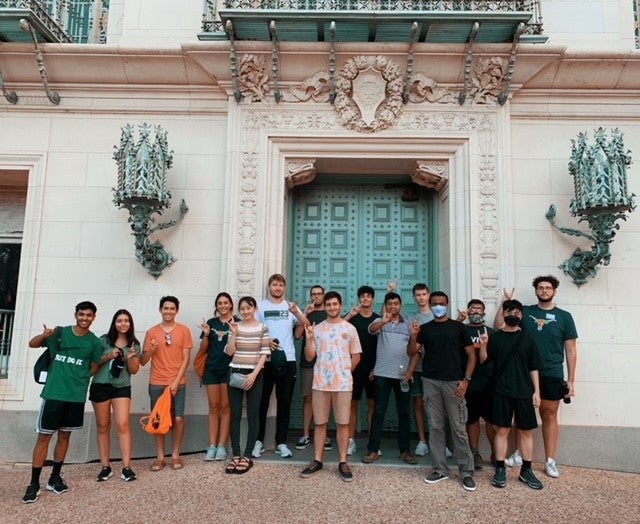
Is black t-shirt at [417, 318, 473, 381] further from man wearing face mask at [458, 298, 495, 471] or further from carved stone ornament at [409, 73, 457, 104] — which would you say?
carved stone ornament at [409, 73, 457, 104]

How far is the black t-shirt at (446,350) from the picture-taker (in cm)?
508

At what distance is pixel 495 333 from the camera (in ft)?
17.6

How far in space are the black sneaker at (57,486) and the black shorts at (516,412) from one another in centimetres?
435

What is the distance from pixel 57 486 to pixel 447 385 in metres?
3.99

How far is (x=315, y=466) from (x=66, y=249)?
4.42 m

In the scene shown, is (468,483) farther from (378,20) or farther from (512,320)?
Answer: (378,20)

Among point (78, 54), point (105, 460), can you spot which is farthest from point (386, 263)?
point (78, 54)

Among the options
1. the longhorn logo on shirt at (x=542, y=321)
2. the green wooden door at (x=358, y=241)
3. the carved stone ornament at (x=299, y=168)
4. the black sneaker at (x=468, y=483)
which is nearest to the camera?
the black sneaker at (x=468, y=483)

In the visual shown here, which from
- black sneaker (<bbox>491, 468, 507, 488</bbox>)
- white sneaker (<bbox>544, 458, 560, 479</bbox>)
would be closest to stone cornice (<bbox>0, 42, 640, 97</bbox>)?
white sneaker (<bbox>544, 458, 560, 479</bbox>)

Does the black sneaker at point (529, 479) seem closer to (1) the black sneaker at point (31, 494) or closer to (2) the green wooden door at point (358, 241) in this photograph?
(2) the green wooden door at point (358, 241)

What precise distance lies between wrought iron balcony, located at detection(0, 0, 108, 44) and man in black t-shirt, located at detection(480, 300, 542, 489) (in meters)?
6.90

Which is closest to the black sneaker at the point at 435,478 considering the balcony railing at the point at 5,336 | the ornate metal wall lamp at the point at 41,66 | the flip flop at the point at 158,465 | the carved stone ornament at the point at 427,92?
the flip flop at the point at 158,465

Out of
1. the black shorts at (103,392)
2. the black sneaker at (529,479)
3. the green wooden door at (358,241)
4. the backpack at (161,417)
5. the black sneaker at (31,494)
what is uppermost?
the green wooden door at (358,241)

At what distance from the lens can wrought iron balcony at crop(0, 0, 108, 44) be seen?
21.2 ft
